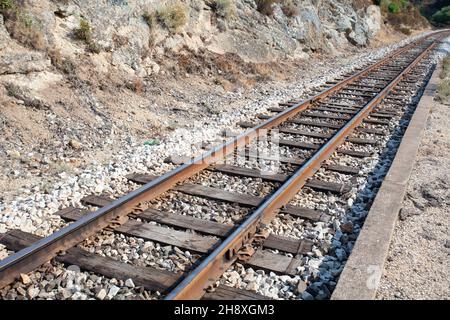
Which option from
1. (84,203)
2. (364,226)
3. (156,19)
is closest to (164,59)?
(156,19)

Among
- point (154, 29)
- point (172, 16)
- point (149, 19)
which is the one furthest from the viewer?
point (172, 16)

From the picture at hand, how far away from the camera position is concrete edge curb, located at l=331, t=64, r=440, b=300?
3979 mm

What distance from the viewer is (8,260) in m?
4.09

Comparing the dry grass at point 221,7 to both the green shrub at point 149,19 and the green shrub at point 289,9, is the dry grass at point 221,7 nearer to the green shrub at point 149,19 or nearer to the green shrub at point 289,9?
the green shrub at point 149,19

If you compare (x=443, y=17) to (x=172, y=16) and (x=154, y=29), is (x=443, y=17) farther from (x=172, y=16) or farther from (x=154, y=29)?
(x=154, y=29)

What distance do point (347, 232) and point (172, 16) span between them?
972 centimetres

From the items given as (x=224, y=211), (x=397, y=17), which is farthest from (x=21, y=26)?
(x=397, y=17)

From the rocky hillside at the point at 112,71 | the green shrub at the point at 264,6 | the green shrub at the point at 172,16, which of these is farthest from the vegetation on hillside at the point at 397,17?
the green shrub at the point at 172,16

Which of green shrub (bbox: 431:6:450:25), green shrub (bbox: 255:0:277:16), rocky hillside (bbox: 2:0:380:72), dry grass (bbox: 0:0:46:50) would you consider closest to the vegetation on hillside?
green shrub (bbox: 431:6:450:25)

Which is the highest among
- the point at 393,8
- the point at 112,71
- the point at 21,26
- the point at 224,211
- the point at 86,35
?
the point at 393,8

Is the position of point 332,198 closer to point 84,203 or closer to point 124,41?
point 84,203

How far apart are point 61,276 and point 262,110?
731 centimetres

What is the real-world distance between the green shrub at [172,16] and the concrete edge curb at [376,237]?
7.73m

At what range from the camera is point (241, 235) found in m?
4.67
